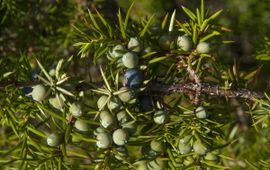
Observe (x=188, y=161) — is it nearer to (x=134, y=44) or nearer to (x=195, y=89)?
(x=195, y=89)

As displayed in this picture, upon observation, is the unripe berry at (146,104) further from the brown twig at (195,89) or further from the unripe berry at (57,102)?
the unripe berry at (57,102)

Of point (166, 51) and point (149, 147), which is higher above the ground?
point (166, 51)

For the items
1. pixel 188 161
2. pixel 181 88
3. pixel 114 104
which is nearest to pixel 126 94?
pixel 114 104

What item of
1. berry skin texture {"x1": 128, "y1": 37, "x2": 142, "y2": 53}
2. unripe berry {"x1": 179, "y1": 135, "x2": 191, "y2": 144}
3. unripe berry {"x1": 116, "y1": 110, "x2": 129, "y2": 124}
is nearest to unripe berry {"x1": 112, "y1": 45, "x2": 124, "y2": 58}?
berry skin texture {"x1": 128, "y1": 37, "x2": 142, "y2": 53}

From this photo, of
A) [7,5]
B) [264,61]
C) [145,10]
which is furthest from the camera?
[145,10]

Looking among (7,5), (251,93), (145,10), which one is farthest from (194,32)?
(145,10)

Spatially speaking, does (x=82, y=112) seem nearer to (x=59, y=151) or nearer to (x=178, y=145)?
(x=59, y=151)

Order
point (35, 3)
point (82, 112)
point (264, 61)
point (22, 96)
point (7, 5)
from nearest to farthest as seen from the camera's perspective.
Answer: point (82, 112), point (22, 96), point (264, 61), point (7, 5), point (35, 3)

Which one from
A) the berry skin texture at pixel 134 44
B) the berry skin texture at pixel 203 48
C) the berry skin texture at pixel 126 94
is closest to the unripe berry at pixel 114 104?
the berry skin texture at pixel 126 94

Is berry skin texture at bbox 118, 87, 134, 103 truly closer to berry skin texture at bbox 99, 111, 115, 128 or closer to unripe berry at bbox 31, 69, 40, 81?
berry skin texture at bbox 99, 111, 115, 128
